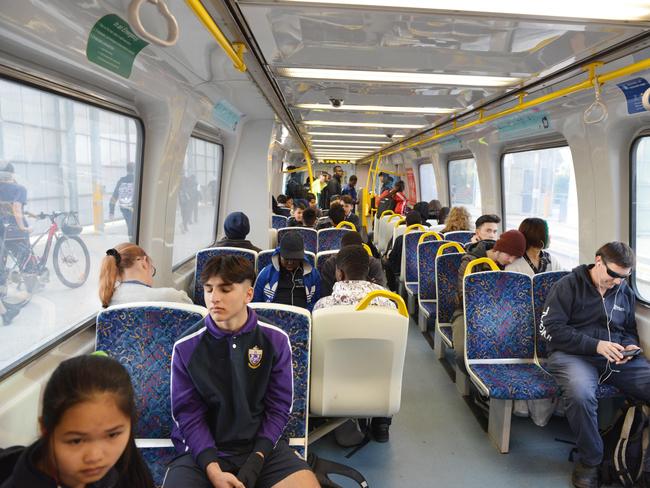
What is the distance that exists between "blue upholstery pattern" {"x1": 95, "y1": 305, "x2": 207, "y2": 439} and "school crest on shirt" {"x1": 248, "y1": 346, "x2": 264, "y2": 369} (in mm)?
396

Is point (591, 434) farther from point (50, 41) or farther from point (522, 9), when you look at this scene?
point (50, 41)

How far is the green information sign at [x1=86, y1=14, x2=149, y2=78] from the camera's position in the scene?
7.75 feet

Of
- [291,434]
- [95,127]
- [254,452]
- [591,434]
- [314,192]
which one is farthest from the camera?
[314,192]

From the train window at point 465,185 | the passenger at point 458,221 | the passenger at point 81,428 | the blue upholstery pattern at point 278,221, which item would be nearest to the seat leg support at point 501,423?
the passenger at point 81,428

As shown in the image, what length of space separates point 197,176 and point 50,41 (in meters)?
4.14

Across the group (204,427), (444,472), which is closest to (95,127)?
(204,427)

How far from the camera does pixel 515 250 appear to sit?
4.02 m

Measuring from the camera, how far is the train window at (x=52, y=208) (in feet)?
7.75

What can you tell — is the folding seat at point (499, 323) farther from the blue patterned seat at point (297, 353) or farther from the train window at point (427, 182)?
the train window at point (427, 182)

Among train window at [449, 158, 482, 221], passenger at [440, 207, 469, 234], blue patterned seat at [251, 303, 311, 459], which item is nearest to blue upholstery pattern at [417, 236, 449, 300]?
passenger at [440, 207, 469, 234]

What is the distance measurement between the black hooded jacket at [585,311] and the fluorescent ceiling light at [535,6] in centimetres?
194

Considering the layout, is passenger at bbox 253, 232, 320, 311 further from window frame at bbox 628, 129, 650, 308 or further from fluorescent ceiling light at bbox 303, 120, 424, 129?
fluorescent ceiling light at bbox 303, 120, 424, 129

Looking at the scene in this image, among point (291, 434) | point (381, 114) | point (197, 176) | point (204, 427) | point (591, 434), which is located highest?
point (381, 114)

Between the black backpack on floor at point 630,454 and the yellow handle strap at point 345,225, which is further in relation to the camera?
the yellow handle strap at point 345,225
